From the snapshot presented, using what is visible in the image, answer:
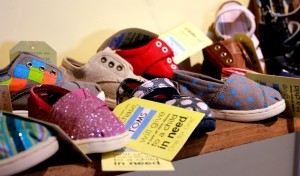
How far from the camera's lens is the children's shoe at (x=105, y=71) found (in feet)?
2.27

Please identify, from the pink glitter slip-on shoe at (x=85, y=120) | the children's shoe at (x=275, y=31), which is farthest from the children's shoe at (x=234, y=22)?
the pink glitter slip-on shoe at (x=85, y=120)

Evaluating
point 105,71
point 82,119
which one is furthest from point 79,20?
point 82,119

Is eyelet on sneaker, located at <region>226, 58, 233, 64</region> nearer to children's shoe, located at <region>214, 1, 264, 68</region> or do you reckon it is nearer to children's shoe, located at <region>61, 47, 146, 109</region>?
children's shoe, located at <region>214, 1, 264, 68</region>

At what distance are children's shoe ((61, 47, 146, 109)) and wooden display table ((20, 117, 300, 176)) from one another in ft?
0.66

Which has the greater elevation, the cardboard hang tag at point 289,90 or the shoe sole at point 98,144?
the shoe sole at point 98,144

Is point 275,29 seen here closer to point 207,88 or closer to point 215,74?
point 215,74

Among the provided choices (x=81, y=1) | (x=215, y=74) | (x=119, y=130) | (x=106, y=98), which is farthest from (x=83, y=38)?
(x=119, y=130)

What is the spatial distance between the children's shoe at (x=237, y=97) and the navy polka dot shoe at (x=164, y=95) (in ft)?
0.15

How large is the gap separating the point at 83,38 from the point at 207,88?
35cm

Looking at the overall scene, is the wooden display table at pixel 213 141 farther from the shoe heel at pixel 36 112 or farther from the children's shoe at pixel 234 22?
the children's shoe at pixel 234 22

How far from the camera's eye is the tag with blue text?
470 millimetres

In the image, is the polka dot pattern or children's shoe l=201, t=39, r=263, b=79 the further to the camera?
children's shoe l=201, t=39, r=263, b=79

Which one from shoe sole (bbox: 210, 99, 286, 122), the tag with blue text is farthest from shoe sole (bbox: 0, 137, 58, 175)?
shoe sole (bbox: 210, 99, 286, 122)

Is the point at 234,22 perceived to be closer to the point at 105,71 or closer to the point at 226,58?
the point at 226,58
